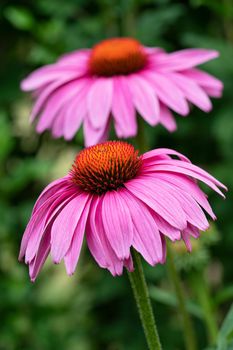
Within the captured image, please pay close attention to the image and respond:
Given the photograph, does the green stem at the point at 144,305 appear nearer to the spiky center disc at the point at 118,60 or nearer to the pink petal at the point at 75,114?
the pink petal at the point at 75,114

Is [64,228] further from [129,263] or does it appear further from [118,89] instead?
[118,89]

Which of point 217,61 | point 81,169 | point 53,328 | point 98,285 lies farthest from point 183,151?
point 81,169

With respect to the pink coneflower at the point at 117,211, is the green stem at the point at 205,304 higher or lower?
lower

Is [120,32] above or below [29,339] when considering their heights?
above

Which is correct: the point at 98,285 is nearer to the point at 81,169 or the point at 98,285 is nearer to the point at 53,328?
the point at 53,328

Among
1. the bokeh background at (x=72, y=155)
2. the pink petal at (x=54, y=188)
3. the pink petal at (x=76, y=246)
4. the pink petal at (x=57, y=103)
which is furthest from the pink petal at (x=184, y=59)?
the pink petal at (x=76, y=246)

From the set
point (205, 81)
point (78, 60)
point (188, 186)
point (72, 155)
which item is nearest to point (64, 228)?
point (188, 186)
